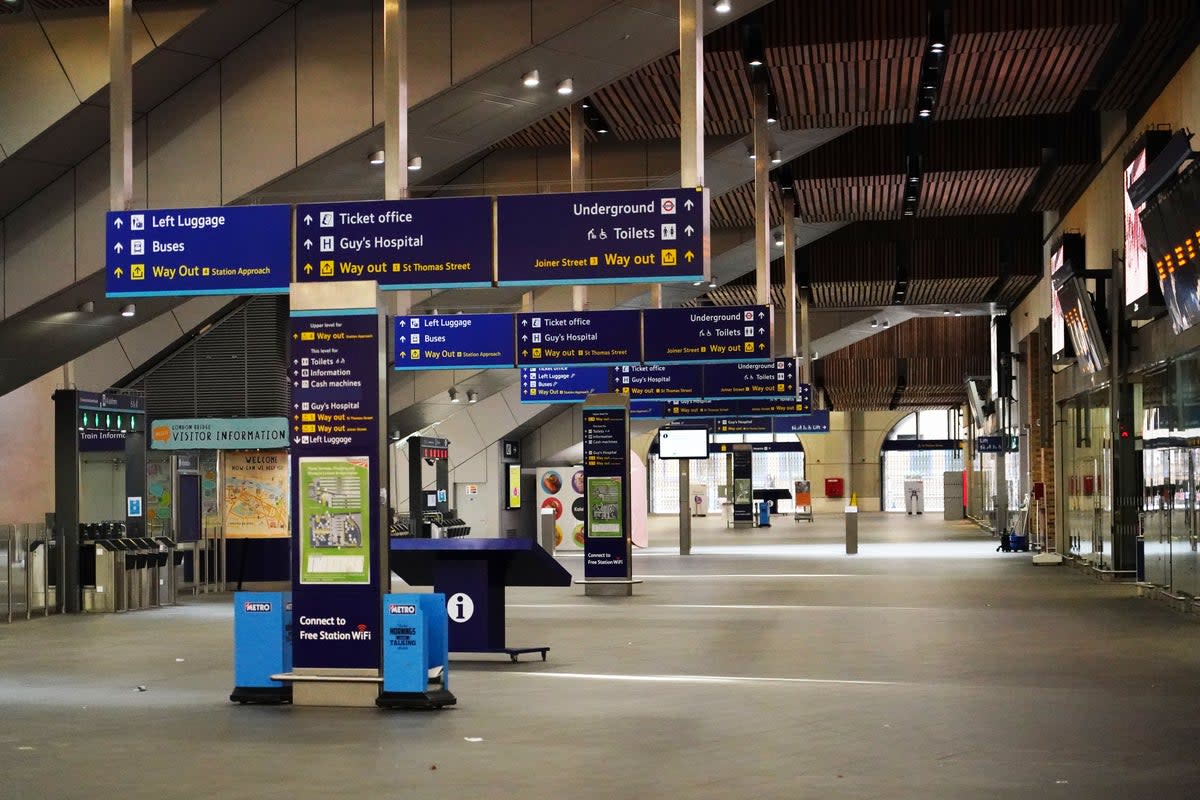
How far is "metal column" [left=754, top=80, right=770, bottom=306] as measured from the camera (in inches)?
700

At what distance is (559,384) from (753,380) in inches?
129

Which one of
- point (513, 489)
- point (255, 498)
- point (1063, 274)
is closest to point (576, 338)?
point (1063, 274)

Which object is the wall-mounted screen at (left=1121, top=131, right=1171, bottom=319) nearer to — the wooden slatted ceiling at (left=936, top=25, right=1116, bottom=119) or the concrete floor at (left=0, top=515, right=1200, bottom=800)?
the wooden slatted ceiling at (left=936, top=25, right=1116, bottom=119)

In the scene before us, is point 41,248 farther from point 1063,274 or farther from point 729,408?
point 729,408

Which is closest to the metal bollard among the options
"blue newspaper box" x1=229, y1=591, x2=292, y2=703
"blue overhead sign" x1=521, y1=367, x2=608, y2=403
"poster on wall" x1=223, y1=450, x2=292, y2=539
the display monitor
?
the display monitor

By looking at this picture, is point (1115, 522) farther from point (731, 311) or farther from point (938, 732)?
point (938, 732)

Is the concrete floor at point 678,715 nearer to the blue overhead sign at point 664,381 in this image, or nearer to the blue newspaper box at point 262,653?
the blue newspaper box at point 262,653

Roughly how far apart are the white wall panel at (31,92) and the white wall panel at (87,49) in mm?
82

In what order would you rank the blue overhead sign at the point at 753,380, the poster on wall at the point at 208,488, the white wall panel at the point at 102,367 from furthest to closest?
the blue overhead sign at the point at 753,380 < the poster on wall at the point at 208,488 < the white wall panel at the point at 102,367

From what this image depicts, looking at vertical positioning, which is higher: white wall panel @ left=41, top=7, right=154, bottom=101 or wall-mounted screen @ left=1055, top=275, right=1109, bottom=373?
white wall panel @ left=41, top=7, right=154, bottom=101

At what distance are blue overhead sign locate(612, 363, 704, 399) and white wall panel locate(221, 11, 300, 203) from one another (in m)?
10.4

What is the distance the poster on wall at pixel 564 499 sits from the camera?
121 ft

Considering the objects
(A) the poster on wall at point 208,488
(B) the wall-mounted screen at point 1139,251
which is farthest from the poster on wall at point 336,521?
(A) the poster on wall at point 208,488

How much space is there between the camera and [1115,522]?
2195 centimetres
